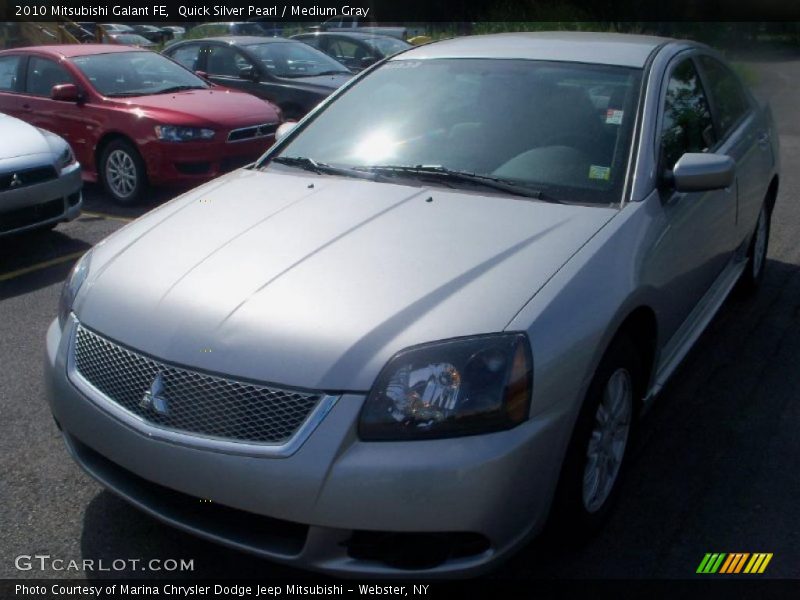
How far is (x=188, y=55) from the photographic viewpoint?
482 inches

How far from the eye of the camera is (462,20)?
29.5 meters

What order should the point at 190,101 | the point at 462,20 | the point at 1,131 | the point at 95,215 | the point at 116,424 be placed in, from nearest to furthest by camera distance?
the point at 116,424 → the point at 1,131 → the point at 95,215 → the point at 190,101 → the point at 462,20

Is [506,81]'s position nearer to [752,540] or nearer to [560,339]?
[560,339]

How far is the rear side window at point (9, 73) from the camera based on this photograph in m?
9.56

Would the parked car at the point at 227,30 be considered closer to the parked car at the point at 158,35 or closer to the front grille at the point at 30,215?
the parked car at the point at 158,35

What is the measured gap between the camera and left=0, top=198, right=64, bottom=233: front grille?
6500mm

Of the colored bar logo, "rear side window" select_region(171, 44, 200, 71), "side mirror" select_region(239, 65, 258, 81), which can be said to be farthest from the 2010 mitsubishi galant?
"rear side window" select_region(171, 44, 200, 71)

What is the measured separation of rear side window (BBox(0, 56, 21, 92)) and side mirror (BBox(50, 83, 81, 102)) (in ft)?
3.03

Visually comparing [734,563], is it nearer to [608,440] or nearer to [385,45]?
[608,440]

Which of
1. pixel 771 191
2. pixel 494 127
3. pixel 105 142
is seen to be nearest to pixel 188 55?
pixel 105 142

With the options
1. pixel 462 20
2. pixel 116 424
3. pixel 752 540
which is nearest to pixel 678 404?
pixel 752 540

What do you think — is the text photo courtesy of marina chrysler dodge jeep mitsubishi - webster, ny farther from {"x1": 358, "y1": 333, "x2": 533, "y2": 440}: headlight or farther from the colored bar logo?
the colored bar logo

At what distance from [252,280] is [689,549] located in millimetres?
1735

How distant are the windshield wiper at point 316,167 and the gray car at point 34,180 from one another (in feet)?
10.1
